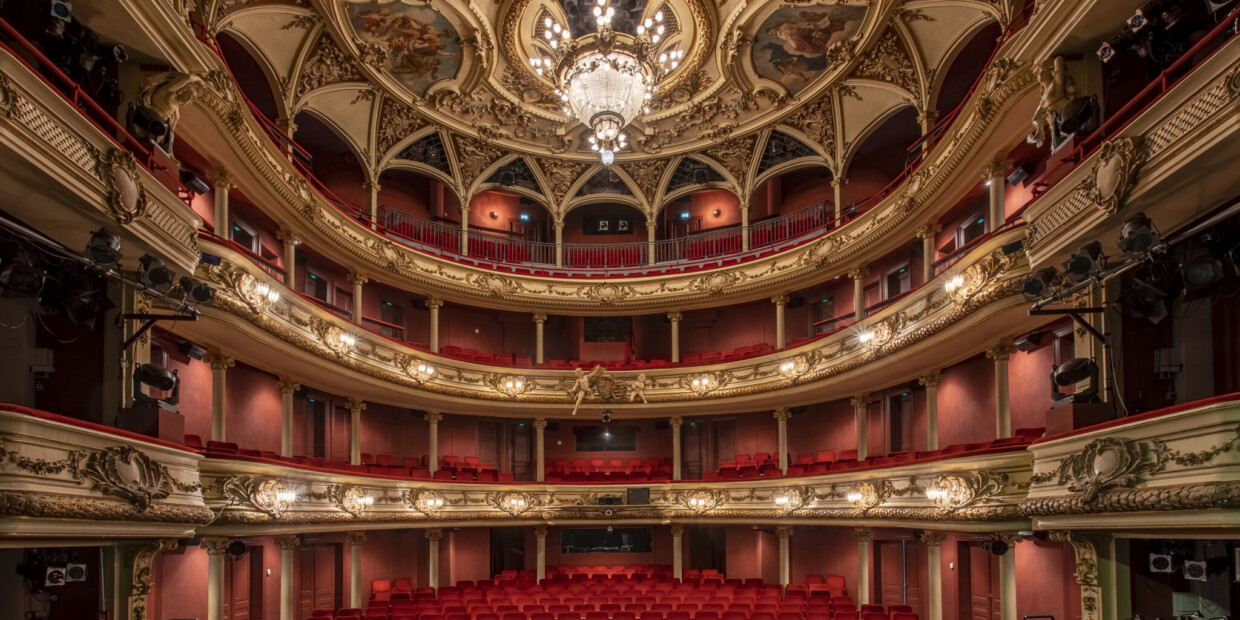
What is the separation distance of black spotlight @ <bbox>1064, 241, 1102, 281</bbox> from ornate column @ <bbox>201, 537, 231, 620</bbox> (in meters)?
12.3

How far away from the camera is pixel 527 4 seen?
17.5 m

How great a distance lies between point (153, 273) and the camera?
838cm

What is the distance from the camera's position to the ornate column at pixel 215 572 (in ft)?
39.7

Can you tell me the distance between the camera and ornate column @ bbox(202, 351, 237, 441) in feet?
44.5

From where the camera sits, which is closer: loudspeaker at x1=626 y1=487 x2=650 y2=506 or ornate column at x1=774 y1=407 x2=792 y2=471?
ornate column at x1=774 y1=407 x2=792 y2=471

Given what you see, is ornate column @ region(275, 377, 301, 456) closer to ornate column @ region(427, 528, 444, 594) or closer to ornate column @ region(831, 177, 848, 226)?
ornate column @ region(427, 528, 444, 594)

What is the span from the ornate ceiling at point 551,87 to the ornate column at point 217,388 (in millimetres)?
6156

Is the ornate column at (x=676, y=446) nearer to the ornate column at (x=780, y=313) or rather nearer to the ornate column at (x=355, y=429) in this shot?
the ornate column at (x=780, y=313)

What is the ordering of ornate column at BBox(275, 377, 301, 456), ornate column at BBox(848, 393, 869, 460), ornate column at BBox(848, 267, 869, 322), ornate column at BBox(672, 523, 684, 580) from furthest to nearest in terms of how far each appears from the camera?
1. ornate column at BBox(672, 523, 684, 580)
2. ornate column at BBox(848, 267, 869, 322)
3. ornate column at BBox(848, 393, 869, 460)
4. ornate column at BBox(275, 377, 301, 456)

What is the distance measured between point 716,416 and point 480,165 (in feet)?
34.4

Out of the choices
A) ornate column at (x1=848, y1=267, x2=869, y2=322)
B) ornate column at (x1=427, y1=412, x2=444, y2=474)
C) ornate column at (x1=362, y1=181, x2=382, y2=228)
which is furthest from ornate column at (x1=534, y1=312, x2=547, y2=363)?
ornate column at (x1=848, y1=267, x2=869, y2=322)

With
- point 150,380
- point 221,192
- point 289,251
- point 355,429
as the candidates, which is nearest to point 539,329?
point 355,429

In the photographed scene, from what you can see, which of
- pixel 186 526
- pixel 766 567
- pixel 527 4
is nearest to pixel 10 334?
pixel 186 526

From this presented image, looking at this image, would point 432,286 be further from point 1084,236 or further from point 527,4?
point 1084,236
